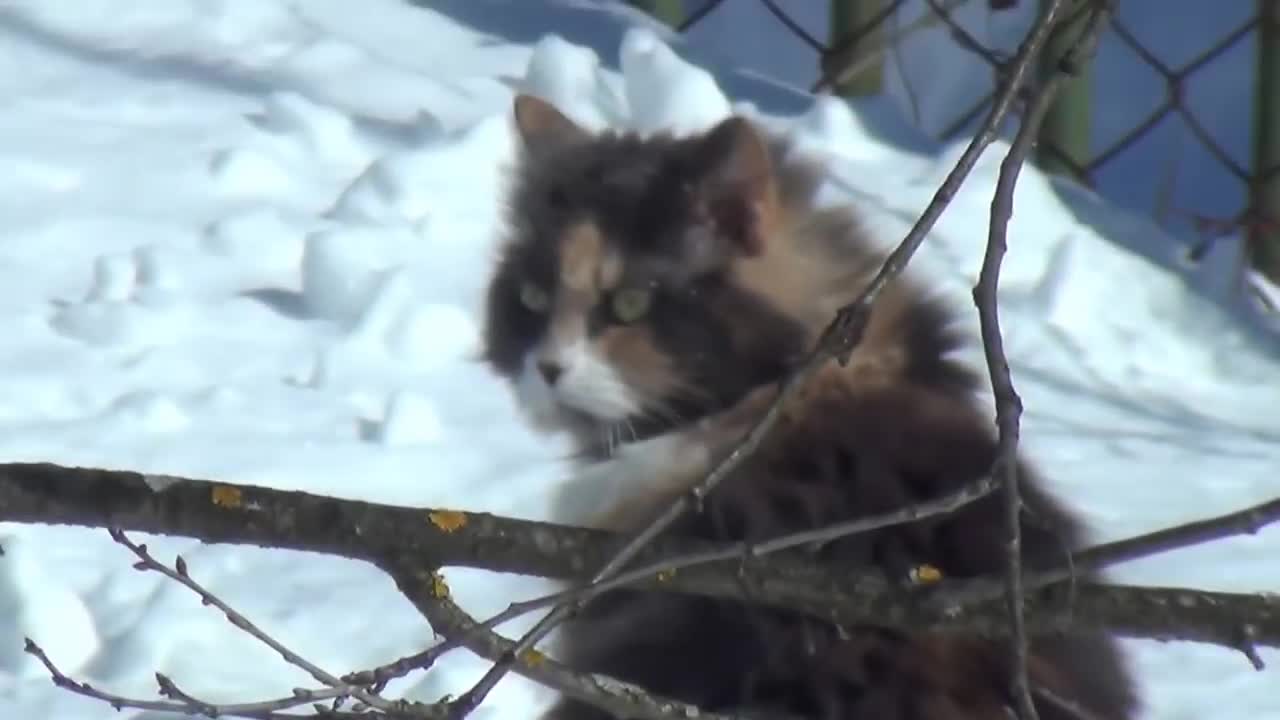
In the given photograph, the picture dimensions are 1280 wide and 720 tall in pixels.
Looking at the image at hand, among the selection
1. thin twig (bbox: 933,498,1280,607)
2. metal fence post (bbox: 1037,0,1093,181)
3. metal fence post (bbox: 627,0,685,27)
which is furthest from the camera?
metal fence post (bbox: 627,0,685,27)

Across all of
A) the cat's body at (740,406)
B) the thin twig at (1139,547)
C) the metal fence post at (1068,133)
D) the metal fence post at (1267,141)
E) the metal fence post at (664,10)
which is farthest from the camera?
the metal fence post at (664,10)

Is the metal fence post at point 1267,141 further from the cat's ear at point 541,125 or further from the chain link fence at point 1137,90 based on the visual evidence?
the cat's ear at point 541,125

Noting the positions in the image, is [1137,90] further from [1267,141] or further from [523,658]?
[523,658]

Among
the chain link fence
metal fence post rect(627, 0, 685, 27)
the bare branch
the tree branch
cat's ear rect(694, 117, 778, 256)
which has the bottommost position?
metal fence post rect(627, 0, 685, 27)

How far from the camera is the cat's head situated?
5.45 ft

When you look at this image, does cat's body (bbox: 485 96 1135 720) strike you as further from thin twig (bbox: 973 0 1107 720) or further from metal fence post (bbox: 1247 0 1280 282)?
metal fence post (bbox: 1247 0 1280 282)

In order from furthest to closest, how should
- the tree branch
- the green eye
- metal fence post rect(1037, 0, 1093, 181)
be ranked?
metal fence post rect(1037, 0, 1093, 181) < the green eye < the tree branch

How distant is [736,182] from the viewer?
169 centimetres

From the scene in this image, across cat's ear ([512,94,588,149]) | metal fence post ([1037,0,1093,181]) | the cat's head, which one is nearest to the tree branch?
the cat's head

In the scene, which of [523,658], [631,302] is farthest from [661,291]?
[523,658]

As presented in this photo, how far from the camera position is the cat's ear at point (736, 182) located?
1.68 m

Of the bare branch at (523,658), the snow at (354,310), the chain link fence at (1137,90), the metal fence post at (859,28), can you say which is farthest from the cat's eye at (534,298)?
the metal fence post at (859,28)

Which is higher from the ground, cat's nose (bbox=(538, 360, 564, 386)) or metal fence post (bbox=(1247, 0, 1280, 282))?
cat's nose (bbox=(538, 360, 564, 386))

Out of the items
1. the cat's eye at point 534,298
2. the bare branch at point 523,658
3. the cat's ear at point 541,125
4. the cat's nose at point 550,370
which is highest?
the bare branch at point 523,658
